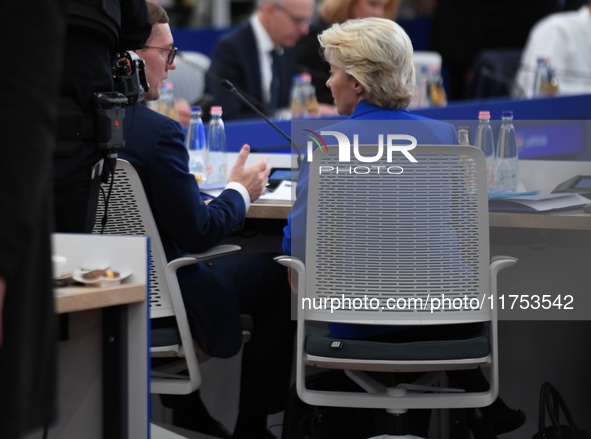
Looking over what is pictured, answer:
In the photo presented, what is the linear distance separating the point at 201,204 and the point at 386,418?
718 mm

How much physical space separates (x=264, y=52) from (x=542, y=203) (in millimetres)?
2958

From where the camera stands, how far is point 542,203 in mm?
3031

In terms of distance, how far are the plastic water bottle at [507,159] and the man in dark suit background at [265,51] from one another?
2.11 metres

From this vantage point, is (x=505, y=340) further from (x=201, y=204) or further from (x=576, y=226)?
(x=201, y=204)

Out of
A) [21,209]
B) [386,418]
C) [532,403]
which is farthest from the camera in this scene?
[532,403]

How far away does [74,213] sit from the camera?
2.34 m

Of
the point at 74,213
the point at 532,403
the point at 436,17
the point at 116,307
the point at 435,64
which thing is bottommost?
the point at 532,403

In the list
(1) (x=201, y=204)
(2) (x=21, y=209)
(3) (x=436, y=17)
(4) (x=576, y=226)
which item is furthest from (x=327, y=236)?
(3) (x=436, y=17)

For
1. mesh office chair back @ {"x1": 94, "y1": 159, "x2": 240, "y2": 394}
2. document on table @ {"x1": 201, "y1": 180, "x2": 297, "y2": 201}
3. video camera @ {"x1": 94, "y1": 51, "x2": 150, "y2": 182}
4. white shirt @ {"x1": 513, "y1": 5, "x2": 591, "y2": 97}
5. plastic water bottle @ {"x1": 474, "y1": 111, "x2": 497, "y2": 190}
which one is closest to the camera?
video camera @ {"x1": 94, "y1": 51, "x2": 150, "y2": 182}

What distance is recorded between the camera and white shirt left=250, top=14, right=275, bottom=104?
5.75m

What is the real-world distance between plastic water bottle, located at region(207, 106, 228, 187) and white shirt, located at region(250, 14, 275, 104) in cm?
192

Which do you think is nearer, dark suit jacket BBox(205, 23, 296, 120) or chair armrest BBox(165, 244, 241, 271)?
chair armrest BBox(165, 244, 241, 271)

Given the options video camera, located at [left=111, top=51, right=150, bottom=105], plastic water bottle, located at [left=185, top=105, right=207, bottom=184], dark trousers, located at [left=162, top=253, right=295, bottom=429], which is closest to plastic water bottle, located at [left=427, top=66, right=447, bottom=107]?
plastic water bottle, located at [left=185, top=105, right=207, bottom=184]

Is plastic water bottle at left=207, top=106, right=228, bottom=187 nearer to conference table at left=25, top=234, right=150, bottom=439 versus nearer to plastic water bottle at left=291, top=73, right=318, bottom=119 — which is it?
plastic water bottle at left=291, top=73, right=318, bottom=119
